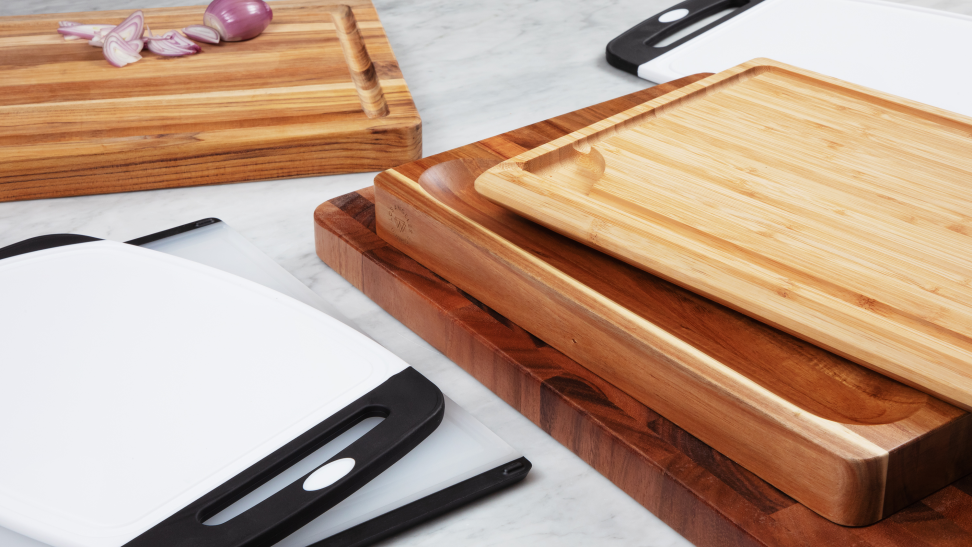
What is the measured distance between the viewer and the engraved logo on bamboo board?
64cm

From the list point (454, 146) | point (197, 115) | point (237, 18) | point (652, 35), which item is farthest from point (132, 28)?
point (652, 35)

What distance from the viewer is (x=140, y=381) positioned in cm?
51

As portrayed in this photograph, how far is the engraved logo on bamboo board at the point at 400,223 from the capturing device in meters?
0.64

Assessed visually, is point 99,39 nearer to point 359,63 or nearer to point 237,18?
point 237,18

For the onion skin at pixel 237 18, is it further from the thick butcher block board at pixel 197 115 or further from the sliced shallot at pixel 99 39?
the sliced shallot at pixel 99 39

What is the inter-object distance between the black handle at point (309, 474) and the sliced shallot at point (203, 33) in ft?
2.33

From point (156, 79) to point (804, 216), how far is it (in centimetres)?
75

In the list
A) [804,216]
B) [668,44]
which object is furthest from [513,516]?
[668,44]

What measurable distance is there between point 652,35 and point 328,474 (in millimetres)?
890

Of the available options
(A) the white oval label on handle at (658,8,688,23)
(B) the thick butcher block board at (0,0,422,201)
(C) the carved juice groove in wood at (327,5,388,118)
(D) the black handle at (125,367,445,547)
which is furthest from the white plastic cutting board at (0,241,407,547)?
(A) the white oval label on handle at (658,8,688,23)

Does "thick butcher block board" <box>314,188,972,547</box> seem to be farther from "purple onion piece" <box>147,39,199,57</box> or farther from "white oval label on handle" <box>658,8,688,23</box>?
"white oval label on handle" <box>658,8,688,23</box>

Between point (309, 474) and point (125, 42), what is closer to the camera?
point (309, 474)

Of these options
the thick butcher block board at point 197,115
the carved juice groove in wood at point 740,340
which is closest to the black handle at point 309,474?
the carved juice groove in wood at point 740,340

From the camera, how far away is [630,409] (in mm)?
498
